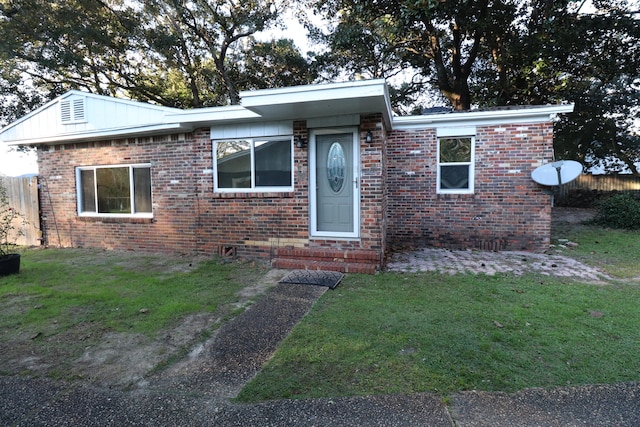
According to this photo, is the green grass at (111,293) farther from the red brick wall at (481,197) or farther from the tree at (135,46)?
the tree at (135,46)

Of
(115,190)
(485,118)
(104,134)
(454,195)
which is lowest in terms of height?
(454,195)

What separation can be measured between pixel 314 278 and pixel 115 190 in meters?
5.73

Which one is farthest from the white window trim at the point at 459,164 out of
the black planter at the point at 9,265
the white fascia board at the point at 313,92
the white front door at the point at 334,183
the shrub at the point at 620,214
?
the black planter at the point at 9,265

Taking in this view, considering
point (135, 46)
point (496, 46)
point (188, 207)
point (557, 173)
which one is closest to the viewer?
point (557, 173)

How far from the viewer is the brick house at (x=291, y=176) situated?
20.0 feet

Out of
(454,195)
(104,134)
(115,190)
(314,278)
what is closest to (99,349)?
(314,278)

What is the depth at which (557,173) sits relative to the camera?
22.6ft

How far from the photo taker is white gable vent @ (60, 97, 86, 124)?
25.8ft

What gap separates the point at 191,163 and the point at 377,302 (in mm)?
5025

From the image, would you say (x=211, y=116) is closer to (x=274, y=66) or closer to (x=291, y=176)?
(x=291, y=176)

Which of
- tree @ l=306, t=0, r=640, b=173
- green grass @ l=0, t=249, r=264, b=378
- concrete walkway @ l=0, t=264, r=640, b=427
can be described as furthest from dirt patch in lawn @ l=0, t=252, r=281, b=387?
tree @ l=306, t=0, r=640, b=173

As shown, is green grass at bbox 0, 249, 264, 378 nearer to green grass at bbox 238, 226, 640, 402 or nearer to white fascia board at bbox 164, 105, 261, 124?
green grass at bbox 238, 226, 640, 402

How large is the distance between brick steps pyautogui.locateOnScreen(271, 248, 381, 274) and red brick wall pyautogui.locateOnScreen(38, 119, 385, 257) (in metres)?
0.15

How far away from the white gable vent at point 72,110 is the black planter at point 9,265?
11.4 feet
